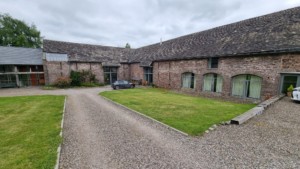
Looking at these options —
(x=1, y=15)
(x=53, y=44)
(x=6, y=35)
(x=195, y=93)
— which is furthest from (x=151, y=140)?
(x=1, y=15)

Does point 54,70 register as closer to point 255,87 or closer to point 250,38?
point 250,38

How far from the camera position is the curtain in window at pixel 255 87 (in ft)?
38.1

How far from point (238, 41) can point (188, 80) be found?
632cm

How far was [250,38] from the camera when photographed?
12.7 m

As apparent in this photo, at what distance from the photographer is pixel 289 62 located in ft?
32.5

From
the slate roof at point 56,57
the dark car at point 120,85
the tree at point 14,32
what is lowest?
the dark car at point 120,85

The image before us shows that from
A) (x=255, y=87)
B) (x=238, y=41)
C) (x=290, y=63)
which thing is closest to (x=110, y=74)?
(x=238, y=41)

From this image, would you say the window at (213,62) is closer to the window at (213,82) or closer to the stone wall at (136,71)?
the window at (213,82)

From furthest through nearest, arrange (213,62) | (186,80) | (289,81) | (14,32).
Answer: (14,32), (186,80), (213,62), (289,81)

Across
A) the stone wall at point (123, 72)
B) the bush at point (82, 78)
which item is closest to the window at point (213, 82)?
the stone wall at point (123, 72)

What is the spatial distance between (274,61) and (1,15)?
5205cm

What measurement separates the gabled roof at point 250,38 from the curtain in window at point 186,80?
212 centimetres

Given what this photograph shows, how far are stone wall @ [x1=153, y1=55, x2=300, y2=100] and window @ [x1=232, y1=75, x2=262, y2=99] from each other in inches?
14.3

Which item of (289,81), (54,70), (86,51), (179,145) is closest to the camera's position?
(179,145)
